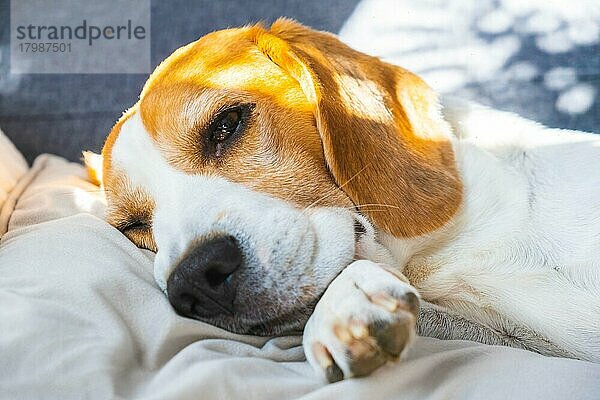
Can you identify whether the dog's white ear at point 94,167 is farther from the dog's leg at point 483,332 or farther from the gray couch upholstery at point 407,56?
the dog's leg at point 483,332

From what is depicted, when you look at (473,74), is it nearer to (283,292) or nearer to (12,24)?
(283,292)

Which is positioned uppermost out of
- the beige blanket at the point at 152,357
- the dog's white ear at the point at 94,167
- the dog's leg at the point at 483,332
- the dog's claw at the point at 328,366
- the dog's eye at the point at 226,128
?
the dog's eye at the point at 226,128

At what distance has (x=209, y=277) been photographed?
126 centimetres

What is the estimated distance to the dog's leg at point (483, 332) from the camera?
1.46 meters

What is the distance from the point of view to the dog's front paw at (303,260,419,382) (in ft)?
3.57

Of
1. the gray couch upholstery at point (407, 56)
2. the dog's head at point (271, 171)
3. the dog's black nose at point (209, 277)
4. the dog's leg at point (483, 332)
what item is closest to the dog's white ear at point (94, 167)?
the dog's head at point (271, 171)

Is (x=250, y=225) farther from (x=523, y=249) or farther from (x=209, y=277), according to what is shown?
(x=523, y=249)

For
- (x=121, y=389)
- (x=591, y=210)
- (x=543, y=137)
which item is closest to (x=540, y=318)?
(x=591, y=210)

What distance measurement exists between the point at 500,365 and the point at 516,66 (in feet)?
5.25

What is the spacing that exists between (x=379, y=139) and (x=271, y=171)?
25 centimetres

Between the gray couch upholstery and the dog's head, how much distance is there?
96 centimetres

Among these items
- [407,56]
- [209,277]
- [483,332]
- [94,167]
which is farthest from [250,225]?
[407,56]

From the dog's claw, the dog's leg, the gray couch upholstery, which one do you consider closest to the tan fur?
the dog's leg

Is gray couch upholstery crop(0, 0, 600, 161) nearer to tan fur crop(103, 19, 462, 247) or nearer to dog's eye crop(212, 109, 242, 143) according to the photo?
tan fur crop(103, 19, 462, 247)
